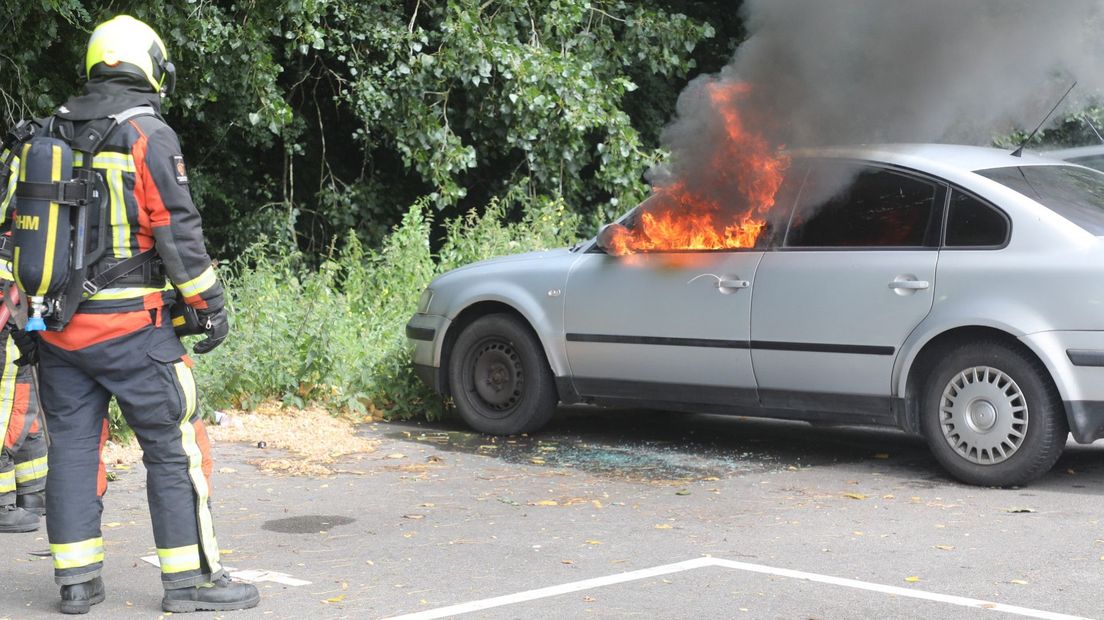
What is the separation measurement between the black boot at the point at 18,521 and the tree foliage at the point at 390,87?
17.7 feet

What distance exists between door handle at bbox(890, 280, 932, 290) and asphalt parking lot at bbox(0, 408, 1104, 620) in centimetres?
104

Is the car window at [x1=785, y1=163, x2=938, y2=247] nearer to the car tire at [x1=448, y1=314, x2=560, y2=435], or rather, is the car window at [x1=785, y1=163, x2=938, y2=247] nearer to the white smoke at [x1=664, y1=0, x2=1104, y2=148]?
the white smoke at [x1=664, y1=0, x2=1104, y2=148]

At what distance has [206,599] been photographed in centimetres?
504

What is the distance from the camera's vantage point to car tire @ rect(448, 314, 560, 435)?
885 cm

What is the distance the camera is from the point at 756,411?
7.93m

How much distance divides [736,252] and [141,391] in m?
3.94

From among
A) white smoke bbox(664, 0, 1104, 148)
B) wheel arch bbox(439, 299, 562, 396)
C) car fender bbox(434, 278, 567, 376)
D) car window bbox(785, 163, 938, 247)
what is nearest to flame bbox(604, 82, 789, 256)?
white smoke bbox(664, 0, 1104, 148)

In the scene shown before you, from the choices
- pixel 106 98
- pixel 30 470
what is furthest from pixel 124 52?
pixel 30 470

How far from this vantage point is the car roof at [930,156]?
751 cm

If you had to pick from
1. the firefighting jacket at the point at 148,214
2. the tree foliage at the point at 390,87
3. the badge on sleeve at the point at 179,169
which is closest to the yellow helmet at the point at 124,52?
the firefighting jacket at the point at 148,214

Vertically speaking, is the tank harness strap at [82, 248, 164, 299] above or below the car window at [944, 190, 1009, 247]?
below

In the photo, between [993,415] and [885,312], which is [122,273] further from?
[993,415]

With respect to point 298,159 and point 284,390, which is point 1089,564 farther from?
point 298,159

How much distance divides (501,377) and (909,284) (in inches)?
113
